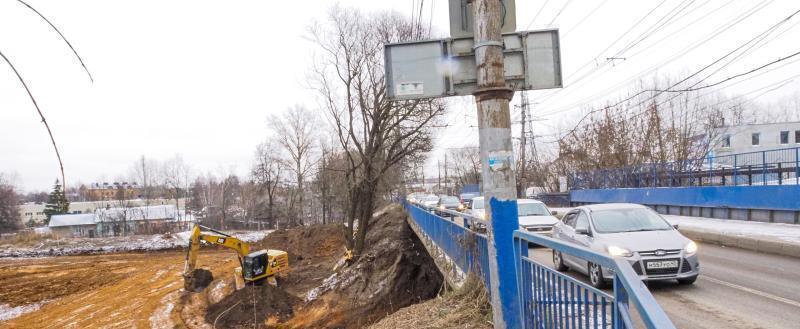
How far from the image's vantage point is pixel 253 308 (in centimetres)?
1919

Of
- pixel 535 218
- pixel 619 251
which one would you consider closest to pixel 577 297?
pixel 619 251

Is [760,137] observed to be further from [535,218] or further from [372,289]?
[372,289]

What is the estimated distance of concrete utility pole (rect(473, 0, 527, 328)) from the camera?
4566 mm

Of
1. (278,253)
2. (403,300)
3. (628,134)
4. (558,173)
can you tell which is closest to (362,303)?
(403,300)

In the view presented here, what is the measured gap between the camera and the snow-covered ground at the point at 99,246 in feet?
144

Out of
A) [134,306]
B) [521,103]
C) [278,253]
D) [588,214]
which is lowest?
[134,306]

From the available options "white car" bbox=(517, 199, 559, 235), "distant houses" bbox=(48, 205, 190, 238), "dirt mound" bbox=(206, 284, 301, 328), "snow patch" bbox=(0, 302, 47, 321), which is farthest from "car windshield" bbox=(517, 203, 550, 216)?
"distant houses" bbox=(48, 205, 190, 238)

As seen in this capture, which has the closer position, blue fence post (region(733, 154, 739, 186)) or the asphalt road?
the asphalt road

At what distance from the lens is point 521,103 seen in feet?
131

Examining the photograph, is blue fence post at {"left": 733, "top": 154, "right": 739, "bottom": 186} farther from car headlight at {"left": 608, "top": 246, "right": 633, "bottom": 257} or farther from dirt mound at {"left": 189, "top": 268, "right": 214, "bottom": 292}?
dirt mound at {"left": 189, "top": 268, "right": 214, "bottom": 292}

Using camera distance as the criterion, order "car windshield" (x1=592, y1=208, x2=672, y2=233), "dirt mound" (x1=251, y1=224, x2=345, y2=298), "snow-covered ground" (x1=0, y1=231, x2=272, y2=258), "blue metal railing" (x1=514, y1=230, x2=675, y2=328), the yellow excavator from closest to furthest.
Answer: "blue metal railing" (x1=514, y1=230, x2=675, y2=328) → "car windshield" (x1=592, y1=208, x2=672, y2=233) → the yellow excavator → "dirt mound" (x1=251, y1=224, x2=345, y2=298) → "snow-covered ground" (x1=0, y1=231, x2=272, y2=258)

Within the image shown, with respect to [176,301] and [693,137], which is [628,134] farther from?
[176,301]

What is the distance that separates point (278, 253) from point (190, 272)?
13.3 ft

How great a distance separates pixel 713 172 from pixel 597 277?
59.0 ft
